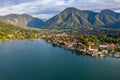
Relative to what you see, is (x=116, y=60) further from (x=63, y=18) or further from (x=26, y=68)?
(x=63, y=18)

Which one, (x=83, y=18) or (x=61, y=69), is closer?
(x=61, y=69)

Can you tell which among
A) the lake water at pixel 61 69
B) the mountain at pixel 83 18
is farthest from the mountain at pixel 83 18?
the lake water at pixel 61 69

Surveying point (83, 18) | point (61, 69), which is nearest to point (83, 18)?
point (83, 18)

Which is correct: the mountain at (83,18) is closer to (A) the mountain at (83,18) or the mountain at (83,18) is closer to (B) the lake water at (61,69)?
(A) the mountain at (83,18)

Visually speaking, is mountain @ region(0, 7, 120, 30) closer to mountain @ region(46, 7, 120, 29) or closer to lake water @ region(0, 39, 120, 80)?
mountain @ region(46, 7, 120, 29)

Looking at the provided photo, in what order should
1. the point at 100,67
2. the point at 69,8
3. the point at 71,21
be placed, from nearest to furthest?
the point at 100,67, the point at 71,21, the point at 69,8

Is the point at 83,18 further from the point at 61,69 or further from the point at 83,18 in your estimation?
the point at 61,69

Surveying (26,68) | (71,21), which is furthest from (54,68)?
(71,21)

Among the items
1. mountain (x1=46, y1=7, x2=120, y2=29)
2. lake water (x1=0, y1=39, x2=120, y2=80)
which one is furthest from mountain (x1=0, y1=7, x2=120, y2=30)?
lake water (x1=0, y1=39, x2=120, y2=80)
